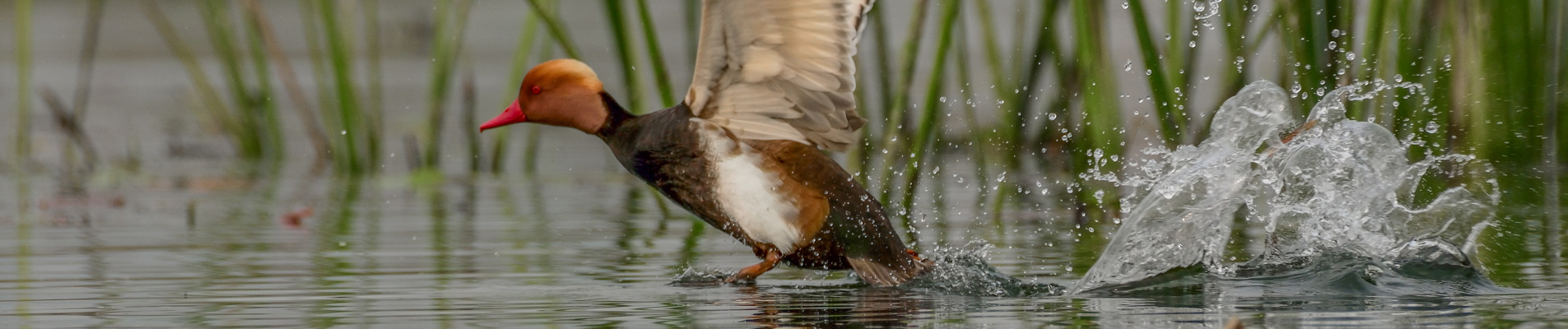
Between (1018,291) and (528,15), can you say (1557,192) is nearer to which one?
(1018,291)

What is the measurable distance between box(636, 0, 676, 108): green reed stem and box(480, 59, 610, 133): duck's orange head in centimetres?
82

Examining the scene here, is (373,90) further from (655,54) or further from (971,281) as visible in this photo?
(971,281)

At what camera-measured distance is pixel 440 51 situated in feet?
28.7

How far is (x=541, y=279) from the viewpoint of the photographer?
509 cm

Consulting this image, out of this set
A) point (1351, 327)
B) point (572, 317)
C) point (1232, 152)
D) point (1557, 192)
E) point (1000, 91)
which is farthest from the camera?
point (1000, 91)

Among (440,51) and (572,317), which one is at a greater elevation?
(440,51)

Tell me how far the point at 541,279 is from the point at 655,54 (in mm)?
1287

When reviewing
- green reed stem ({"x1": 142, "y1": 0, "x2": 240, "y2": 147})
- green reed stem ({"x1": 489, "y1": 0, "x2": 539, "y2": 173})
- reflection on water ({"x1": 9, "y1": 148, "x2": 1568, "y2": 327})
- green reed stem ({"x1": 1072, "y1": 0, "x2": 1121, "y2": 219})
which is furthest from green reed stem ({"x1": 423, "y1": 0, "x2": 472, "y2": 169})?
green reed stem ({"x1": 1072, "y1": 0, "x2": 1121, "y2": 219})

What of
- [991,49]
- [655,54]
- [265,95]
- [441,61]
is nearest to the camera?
[655,54]

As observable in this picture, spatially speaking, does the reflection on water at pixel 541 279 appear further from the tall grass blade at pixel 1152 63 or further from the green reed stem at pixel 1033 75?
the tall grass blade at pixel 1152 63

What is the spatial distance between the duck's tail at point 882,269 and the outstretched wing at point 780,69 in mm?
292

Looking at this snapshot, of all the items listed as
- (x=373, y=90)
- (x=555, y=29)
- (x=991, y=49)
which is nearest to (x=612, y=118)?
(x=555, y=29)

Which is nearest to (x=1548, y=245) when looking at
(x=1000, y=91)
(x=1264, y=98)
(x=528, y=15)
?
(x=1264, y=98)

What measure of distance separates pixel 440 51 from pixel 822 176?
415 cm
